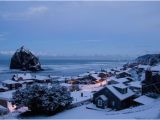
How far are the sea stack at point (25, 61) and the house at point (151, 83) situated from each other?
423ft

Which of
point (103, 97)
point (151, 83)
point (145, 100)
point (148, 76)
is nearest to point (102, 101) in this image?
point (103, 97)

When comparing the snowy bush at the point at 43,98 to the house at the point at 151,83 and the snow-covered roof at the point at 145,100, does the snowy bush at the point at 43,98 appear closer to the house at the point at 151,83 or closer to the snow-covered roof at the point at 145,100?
the snow-covered roof at the point at 145,100

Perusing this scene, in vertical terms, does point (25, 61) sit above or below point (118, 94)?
above

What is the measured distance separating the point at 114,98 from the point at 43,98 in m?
10.3

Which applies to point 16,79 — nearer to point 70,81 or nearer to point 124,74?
point 70,81

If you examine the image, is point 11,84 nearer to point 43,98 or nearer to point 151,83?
point 43,98

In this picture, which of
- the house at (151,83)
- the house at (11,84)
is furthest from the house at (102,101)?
the house at (11,84)

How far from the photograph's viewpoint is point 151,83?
4134 cm

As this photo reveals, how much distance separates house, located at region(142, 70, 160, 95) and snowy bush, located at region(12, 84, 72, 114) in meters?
12.4

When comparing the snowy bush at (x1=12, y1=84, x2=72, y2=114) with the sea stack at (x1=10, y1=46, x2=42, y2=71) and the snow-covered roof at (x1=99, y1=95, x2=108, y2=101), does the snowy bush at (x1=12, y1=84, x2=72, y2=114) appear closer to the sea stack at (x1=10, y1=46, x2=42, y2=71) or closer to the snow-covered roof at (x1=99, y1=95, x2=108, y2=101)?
the snow-covered roof at (x1=99, y1=95, x2=108, y2=101)

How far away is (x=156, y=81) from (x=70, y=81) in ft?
157

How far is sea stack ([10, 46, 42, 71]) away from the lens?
16990 cm

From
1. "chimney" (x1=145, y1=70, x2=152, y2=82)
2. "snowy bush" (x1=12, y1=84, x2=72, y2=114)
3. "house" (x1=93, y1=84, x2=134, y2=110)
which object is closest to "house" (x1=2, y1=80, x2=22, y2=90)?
"snowy bush" (x1=12, y1=84, x2=72, y2=114)

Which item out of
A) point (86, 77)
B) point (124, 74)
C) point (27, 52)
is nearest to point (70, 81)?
point (86, 77)
